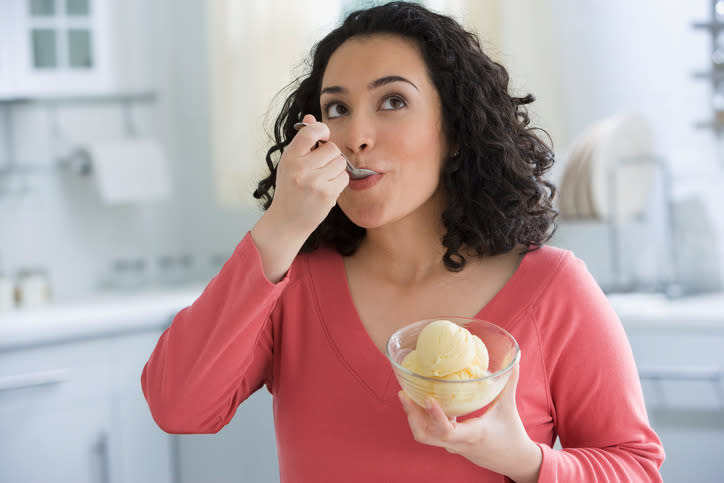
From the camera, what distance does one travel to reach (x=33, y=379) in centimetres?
164

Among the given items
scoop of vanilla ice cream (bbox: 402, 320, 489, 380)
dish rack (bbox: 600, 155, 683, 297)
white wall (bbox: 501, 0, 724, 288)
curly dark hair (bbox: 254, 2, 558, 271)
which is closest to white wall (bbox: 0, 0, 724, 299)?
white wall (bbox: 501, 0, 724, 288)

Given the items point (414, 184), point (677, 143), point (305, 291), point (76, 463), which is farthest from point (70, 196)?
point (677, 143)

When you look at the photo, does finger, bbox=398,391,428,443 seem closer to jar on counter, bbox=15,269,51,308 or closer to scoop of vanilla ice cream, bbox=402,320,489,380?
scoop of vanilla ice cream, bbox=402,320,489,380

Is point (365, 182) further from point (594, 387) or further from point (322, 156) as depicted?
point (594, 387)

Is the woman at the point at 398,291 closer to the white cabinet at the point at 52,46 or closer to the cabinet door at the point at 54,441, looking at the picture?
the cabinet door at the point at 54,441

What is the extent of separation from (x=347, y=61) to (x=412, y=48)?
0.30 feet

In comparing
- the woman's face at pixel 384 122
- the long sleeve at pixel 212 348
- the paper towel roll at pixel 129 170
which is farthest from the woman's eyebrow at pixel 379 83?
the paper towel roll at pixel 129 170

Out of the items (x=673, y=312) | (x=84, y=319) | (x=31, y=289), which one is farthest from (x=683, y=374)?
(x=31, y=289)

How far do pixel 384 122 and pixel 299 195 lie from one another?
7.0 inches

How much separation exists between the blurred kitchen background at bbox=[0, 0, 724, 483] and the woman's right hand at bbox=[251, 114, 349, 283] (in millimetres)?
1087

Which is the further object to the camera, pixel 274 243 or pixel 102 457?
pixel 102 457

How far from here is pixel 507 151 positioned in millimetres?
950

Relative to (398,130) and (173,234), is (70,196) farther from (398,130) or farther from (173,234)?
(398,130)

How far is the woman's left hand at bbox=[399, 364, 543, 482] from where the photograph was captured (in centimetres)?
61
